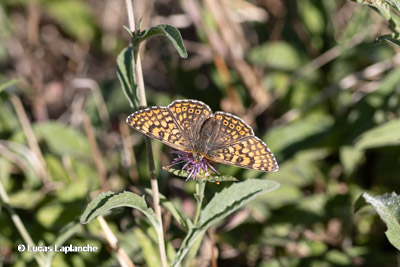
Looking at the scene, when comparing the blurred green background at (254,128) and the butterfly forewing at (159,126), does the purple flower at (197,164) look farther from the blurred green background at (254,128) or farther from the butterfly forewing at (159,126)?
the blurred green background at (254,128)

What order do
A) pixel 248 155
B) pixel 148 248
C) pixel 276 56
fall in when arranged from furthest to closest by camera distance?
1. pixel 276 56
2. pixel 148 248
3. pixel 248 155

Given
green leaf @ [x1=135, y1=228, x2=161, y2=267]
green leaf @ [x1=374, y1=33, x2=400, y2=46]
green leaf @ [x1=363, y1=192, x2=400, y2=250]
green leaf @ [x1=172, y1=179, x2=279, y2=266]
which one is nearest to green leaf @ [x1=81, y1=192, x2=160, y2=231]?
green leaf @ [x1=172, y1=179, x2=279, y2=266]

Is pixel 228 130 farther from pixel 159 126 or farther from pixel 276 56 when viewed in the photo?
pixel 276 56

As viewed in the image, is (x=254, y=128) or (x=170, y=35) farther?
(x=254, y=128)

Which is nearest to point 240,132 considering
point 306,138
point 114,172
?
point 306,138

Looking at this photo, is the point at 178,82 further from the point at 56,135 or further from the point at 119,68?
the point at 119,68

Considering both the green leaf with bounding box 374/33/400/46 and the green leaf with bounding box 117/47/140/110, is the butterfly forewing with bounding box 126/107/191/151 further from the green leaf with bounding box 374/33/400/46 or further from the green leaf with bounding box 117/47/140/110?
the green leaf with bounding box 374/33/400/46

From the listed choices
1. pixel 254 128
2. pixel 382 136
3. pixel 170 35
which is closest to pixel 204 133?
pixel 170 35
